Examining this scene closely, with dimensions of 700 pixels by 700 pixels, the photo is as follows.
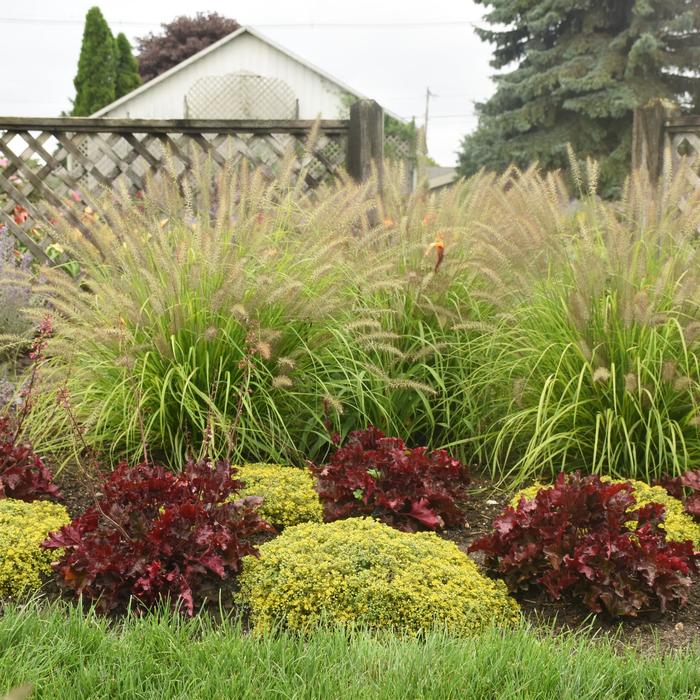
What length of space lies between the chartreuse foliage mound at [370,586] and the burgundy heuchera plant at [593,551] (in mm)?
131

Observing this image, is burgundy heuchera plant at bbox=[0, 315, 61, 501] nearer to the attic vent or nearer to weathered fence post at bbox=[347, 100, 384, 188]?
weathered fence post at bbox=[347, 100, 384, 188]

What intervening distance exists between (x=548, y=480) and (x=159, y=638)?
2.21m

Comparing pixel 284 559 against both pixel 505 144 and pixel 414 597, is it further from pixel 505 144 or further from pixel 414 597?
pixel 505 144

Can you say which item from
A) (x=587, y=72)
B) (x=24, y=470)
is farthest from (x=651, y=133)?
(x=587, y=72)

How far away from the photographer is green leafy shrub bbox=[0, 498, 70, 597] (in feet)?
10.4

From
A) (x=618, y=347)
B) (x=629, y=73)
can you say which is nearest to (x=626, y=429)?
(x=618, y=347)

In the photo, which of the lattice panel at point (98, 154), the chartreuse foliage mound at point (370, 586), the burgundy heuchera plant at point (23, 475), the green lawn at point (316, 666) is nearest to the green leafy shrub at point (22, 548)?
the burgundy heuchera plant at point (23, 475)

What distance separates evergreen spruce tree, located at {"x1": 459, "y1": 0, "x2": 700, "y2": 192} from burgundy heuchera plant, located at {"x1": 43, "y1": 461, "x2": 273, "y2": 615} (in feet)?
56.8

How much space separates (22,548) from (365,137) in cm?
524

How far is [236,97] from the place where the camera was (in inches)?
1134

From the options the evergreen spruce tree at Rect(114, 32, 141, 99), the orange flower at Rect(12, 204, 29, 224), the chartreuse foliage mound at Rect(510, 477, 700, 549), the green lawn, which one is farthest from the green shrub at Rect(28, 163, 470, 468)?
the evergreen spruce tree at Rect(114, 32, 141, 99)

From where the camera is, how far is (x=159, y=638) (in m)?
2.61

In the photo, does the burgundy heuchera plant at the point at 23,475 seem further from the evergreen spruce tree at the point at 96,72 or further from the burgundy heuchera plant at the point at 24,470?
the evergreen spruce tree at the point at 96,72

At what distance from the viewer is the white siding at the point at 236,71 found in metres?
30.9
